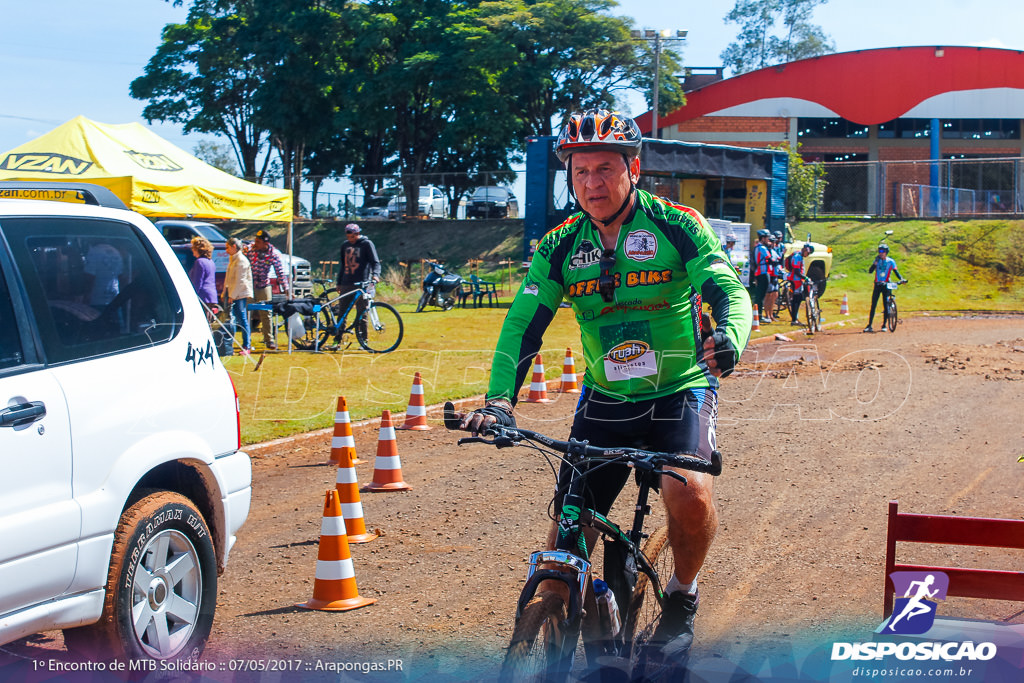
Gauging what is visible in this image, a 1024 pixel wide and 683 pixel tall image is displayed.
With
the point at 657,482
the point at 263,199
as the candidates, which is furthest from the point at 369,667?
the point at 263,199

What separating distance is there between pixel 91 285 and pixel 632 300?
220cm

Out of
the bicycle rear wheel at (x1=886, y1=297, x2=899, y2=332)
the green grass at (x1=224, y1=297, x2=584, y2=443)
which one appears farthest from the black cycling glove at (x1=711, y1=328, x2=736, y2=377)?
the bicycle rear wheel at (x1=886, y1=297, x2=899, y2=332)

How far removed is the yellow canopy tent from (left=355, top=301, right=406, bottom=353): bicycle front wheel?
11.2 ft

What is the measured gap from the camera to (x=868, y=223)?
36812 millimetres

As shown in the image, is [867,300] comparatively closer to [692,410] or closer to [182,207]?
[182,207]

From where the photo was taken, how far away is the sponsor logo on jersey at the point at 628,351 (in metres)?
3.82

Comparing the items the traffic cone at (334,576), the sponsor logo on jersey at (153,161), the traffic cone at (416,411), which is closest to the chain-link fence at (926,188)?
the sponsor logo on jersey at (153,161)

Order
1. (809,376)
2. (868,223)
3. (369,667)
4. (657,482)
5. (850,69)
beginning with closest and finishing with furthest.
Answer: (657,482) < (369,667) < (809,376) < (868,223) < (850,69)

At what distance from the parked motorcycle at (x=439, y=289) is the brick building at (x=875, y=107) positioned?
2605cm

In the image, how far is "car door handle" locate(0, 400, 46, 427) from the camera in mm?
3303

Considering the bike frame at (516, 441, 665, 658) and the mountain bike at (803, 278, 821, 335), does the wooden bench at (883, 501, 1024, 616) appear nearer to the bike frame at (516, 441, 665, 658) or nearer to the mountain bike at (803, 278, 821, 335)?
the bike frame at (516, 441, 665, 658)

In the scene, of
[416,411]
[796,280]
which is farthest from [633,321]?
[796,280]

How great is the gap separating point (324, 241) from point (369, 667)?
4199 centimetres

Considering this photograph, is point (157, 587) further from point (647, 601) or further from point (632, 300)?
point (632, 300)
